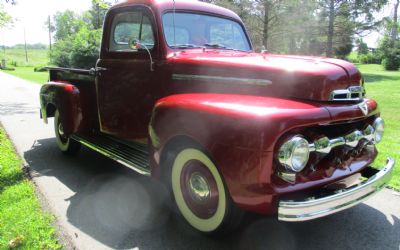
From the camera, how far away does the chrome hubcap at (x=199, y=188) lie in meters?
2.96

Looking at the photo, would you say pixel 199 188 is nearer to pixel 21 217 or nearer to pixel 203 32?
pixel 21 217

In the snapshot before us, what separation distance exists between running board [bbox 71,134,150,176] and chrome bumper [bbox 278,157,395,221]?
4.82 ft

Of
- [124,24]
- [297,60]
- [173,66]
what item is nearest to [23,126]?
[124,24]

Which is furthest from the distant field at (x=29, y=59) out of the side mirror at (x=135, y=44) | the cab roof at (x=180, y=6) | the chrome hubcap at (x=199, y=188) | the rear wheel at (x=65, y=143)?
the chrome hubcap at (x=199, y=188)

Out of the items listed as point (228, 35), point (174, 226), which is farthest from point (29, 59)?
point (174, 226)

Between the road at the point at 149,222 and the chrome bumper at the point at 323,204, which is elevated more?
the chrome bumper at the point at 323,204

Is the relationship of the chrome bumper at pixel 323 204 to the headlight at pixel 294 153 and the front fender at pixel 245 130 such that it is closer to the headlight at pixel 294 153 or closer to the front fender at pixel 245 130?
the front fender at pixel 245 130

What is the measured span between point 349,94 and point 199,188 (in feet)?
4.70

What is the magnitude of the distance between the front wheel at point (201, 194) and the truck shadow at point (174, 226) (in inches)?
6.4

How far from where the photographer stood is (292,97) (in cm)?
289

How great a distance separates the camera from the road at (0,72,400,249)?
120 inches

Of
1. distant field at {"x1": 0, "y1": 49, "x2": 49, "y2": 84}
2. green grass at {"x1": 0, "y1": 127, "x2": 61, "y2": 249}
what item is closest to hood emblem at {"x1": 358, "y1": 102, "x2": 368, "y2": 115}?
green grass at {"x1": 0, "y1": 127, "x2": 61, "y2": 249}

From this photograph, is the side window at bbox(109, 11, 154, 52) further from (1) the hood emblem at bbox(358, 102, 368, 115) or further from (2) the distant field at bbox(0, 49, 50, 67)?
(2) the distant field at bbox(0, 49, 50, 67)

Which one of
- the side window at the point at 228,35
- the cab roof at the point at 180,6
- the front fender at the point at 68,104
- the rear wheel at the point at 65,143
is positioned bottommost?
the rear wheel at the point at 65,143
